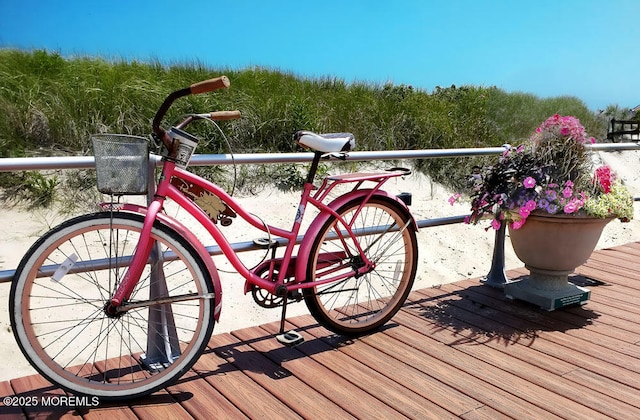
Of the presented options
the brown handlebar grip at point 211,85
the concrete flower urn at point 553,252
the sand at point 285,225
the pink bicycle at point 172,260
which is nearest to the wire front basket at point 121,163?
the pink bicycle at point 172,260

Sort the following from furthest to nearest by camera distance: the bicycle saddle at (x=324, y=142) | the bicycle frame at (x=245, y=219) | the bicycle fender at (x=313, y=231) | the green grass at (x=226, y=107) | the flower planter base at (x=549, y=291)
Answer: the green grass at (x=226, y=107) < the flower planter base at (x=549, y=291) < the bicycle fender at (x=313, y=231) < the bicycle saddle at (x=324, y=142) < the bicycle frame at (x=245, y=219)

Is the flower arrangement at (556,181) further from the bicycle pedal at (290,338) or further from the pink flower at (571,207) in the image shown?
the bicycle pedal at (290,338)

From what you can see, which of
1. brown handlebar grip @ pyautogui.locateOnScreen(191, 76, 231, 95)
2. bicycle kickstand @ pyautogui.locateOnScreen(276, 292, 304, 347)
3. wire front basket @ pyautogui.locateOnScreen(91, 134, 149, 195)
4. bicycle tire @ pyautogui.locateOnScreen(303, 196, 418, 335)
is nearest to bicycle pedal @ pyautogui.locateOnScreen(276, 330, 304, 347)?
bicycle kickstand @ pyautogui.locateOnScreen(276, 292, 304, 347)

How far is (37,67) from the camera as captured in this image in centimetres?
808

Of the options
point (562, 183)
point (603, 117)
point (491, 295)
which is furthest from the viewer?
point (603, 117)

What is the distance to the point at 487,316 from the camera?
10.1 feet

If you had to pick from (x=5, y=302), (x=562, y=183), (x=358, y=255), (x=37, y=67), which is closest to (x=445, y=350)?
(x=358, y=255)

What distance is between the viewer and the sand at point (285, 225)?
17.7 feet

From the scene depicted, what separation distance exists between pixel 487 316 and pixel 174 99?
191 cm

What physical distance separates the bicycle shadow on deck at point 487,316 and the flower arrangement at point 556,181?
47 centimetres

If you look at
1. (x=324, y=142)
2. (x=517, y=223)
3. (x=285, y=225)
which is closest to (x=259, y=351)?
(x=324, y=142)

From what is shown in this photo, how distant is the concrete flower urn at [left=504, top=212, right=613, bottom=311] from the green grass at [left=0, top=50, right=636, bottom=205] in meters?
4.61

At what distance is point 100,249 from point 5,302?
1052mm

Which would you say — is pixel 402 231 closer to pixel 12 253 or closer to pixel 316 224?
pixel 316 224
